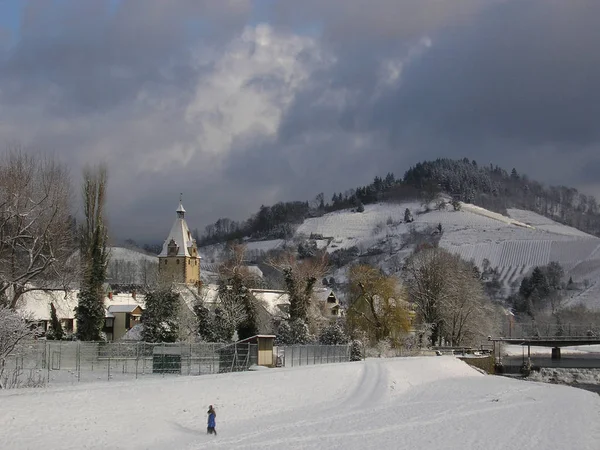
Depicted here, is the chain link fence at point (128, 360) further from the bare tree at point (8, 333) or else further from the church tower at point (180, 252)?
the church tower at point (180, 252)

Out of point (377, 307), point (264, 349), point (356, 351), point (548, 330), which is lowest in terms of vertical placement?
point (548, 330)

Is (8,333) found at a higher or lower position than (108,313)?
higher

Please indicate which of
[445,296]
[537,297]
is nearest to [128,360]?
[445,296]

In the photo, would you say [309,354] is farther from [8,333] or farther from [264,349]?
[8,333]

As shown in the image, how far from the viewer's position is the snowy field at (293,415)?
27.3 m

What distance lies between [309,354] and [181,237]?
2845 inches

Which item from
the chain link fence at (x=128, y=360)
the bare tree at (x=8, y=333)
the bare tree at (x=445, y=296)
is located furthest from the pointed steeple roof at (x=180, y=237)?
the bare tree at (x=8, y=333)

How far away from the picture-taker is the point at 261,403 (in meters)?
37.2

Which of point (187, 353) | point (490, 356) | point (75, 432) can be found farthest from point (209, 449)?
point (490, 356)

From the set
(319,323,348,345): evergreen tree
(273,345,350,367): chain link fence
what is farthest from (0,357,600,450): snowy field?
(319,323,348,345): evergreen tree

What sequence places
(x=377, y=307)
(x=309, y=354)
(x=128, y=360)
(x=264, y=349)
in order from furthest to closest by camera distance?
1. (x=377, y=307)
2. (x=309, y=354)
3. (x=264, y=349)
4. (x=128, y=360)

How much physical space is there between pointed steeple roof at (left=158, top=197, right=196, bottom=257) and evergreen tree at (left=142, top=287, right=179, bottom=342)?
179 ft

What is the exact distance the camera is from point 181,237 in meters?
124

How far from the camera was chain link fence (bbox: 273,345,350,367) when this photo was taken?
52.5 m
